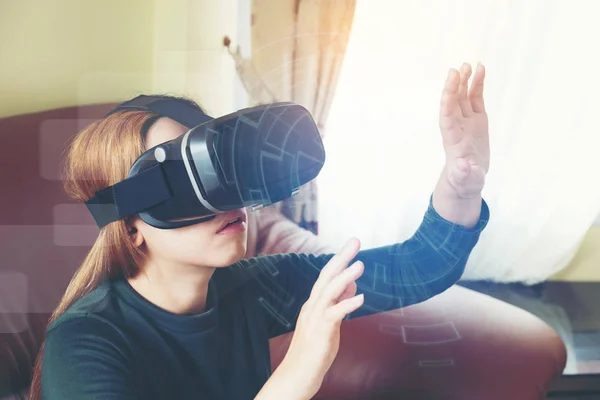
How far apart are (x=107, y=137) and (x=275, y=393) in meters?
0.37

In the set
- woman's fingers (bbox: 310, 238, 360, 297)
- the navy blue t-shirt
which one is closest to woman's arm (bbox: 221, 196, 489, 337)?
the navy blue t-shirt

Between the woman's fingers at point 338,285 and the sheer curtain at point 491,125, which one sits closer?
the woman's fingers at point 338,285

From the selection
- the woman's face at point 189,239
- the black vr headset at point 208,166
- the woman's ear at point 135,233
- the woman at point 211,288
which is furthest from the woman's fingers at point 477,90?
the woman's ear at point 135,233

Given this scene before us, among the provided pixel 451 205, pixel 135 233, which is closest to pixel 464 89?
pixel 451 205

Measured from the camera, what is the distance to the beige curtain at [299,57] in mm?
732

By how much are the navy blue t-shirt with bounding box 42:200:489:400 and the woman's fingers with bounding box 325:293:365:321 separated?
0.12 metres

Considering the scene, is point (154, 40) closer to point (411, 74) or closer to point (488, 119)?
point (411, 74)

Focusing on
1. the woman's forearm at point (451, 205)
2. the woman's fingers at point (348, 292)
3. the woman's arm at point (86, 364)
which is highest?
the woman's forearm at point (451, 205)

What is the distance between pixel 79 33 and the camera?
705 mm

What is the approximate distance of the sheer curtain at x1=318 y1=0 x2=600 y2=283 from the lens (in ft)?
2.52

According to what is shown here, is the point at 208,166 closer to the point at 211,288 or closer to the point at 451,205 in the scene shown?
the point at 211,288

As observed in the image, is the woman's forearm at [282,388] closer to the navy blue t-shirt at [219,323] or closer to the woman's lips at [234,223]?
the navy blue t-shirt at [219,323]

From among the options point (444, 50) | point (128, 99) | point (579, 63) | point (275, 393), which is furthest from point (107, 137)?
point (579, 63)

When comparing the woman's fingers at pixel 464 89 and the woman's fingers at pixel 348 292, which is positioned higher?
the woman's fingers at pixel 464 89
